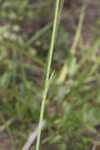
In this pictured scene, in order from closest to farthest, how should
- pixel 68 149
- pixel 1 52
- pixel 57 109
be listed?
pixel 68 149
pixel 57 109
pixel 1 52

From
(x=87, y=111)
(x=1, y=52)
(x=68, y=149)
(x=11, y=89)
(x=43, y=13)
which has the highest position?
(x=43, y=13)

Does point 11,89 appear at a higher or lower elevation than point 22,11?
lower

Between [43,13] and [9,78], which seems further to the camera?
[43,13]

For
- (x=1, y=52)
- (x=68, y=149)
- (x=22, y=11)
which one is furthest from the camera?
(x=22, y=11)

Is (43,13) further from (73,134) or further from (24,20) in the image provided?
(73,134)

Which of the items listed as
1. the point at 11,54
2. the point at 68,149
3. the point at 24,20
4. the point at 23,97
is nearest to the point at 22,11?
the point at 24,20

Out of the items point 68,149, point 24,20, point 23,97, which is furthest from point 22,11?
point 68,149
